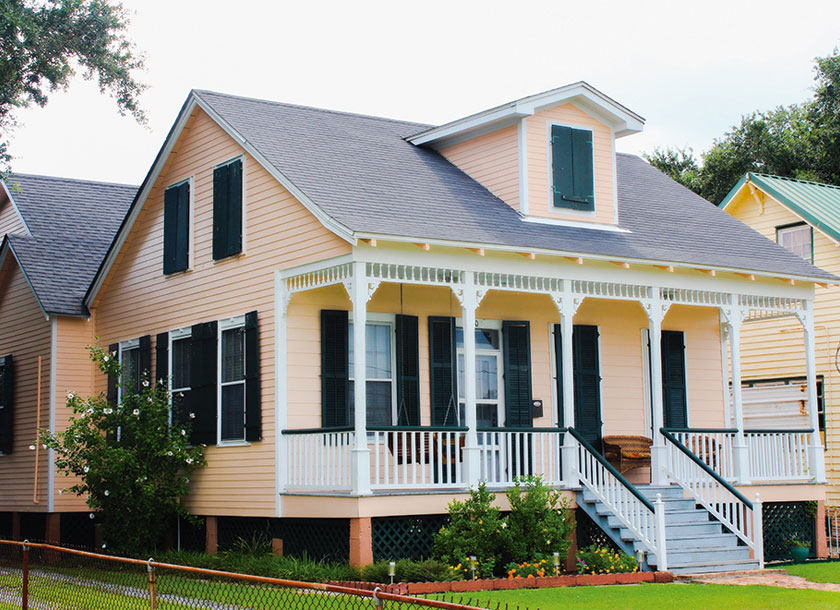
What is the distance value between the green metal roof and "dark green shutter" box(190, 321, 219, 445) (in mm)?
12848

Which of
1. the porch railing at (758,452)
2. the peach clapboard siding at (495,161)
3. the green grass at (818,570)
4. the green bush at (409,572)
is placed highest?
the peach clapboard siding at (495,161)

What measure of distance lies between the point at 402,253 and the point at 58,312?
870 cm

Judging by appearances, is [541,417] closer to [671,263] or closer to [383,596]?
[671,263]

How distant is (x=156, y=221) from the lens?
66.1 feet

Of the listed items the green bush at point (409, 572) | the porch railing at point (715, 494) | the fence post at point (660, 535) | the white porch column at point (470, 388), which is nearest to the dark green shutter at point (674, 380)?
the porch railing at point (715, 494)

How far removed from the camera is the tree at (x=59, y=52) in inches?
810

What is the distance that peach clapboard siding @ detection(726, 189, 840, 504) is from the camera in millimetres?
22516

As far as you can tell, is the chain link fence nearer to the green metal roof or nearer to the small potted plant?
the small potted plant

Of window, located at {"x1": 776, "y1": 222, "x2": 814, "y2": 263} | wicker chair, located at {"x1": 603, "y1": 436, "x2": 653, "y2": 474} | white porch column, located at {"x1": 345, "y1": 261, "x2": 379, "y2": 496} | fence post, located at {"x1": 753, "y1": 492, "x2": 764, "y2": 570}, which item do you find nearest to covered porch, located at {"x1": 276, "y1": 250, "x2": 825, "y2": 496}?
white porch column, located at {"x1": 345, "y1": 261, "x2": 379, "y2": 496}

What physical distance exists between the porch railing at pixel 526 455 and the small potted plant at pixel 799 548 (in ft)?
14.3

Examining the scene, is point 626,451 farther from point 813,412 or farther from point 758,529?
point 813,412

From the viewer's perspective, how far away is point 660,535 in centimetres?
1488

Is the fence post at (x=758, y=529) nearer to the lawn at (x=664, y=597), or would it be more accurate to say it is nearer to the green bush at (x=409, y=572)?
the lawn at (x=664, y=597)

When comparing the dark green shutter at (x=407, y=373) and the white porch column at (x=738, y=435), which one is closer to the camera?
the dark green shutter at (x=407, y=373)
